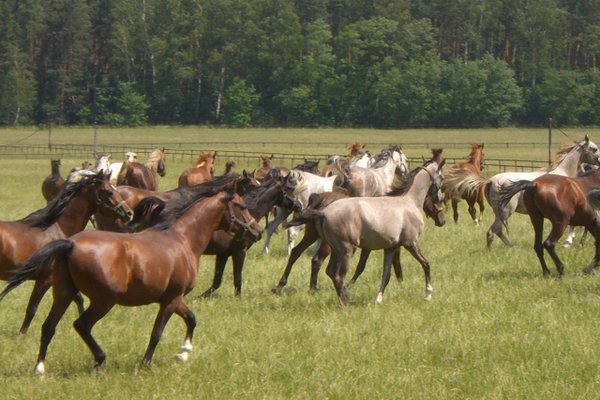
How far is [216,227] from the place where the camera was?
9.98 m

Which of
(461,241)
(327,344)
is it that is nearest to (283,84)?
(461,241)

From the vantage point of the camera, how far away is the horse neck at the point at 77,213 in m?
11.1

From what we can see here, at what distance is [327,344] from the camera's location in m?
10.2

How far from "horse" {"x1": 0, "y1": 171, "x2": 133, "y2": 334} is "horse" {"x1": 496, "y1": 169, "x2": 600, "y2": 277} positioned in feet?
19.7

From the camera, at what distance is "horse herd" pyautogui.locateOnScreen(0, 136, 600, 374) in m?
8.57

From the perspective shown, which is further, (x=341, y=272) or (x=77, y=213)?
(x=341, y=272)

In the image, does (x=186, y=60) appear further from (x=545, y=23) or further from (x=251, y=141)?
(x=545, y=23)

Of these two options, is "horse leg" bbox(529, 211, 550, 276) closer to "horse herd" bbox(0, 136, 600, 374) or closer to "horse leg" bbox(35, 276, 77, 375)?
"horse herd" bbox(0, 136, 600, 374)

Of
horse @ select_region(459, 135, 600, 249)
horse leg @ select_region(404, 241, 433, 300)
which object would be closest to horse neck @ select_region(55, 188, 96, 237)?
horse leg @ select_region(404, 241, 433, 300)

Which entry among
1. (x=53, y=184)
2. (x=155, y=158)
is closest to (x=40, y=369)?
(x=53, y=184)

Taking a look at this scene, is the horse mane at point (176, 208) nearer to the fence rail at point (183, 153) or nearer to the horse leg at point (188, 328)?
the horse leg at point (188, 328)

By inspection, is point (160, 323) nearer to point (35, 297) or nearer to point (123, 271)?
point (123, 271)

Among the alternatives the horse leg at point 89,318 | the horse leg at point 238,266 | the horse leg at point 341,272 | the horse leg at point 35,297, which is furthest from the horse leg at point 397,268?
the horse leg at point 89,318

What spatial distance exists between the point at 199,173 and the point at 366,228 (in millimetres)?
11734
